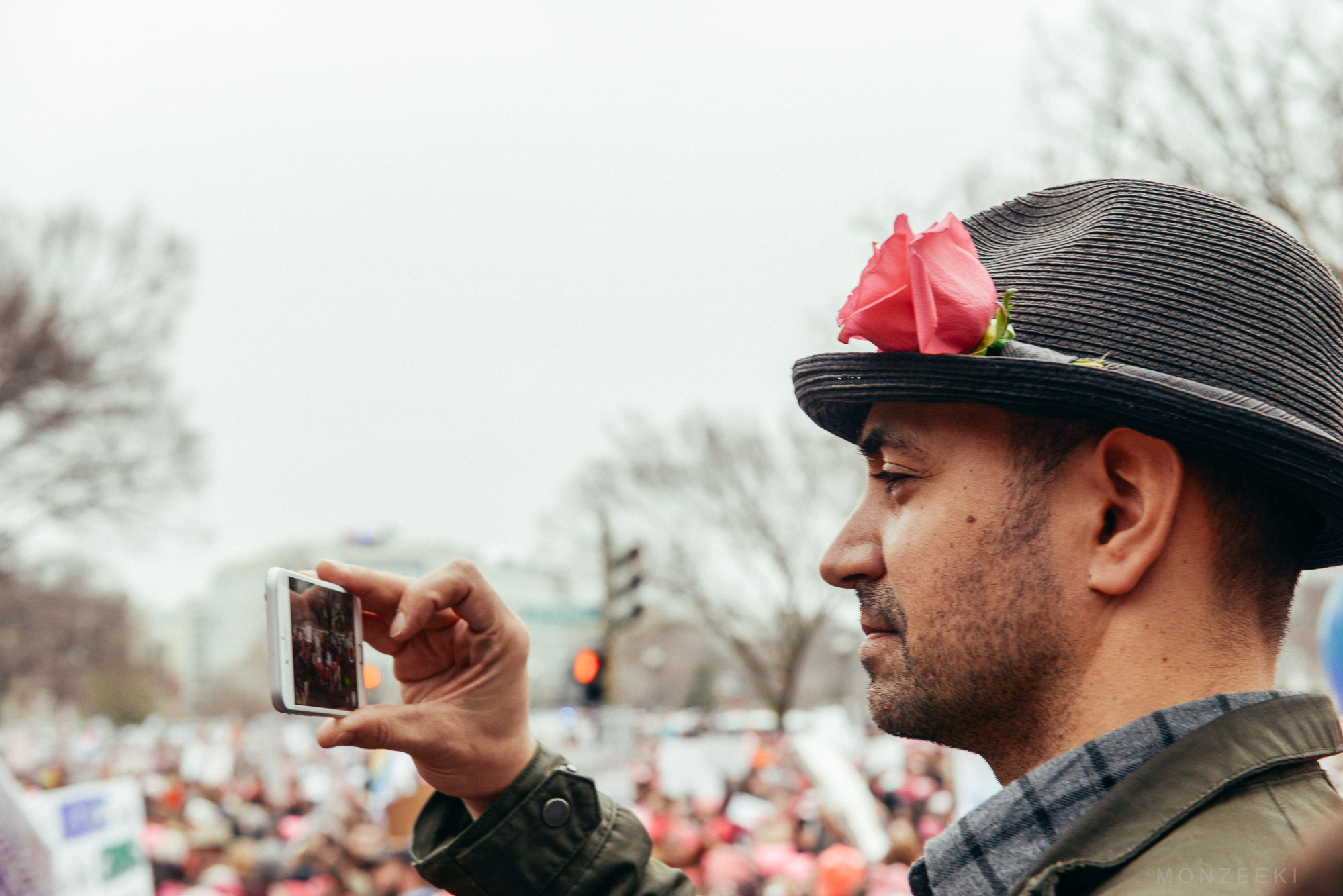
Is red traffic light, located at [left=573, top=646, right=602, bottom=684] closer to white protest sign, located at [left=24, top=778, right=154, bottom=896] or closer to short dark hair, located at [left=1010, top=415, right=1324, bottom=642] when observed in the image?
white protest sign, located at [left=24, top=778, right=154, bottom=896]

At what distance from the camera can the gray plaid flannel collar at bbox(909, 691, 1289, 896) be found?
127cm

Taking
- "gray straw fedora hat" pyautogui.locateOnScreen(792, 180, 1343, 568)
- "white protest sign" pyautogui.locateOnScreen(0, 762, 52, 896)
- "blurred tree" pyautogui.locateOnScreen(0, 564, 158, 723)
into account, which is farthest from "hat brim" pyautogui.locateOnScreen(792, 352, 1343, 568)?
"blurred tree" pyautogui.locateOnScreen(0, 564, 158, 723)

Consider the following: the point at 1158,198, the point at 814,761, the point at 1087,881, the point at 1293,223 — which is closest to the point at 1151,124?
the point at 1293,223

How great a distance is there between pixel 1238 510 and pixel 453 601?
1.16 metres

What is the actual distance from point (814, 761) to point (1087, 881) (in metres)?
11.4

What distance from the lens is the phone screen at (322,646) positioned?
5.68 ft

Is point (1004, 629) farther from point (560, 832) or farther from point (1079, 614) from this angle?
point (560, 832)

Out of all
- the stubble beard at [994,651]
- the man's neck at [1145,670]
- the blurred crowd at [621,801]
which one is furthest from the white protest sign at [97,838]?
the man's neck at [1145,670]

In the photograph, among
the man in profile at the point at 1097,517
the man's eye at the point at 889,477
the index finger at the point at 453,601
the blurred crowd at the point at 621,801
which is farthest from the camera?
the blurred crowd at the point at 621,801

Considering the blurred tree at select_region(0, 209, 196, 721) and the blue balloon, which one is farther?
the blurred tree at select_region(0, 209, 196, 721)

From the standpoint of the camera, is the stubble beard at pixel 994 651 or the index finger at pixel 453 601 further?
the index finger at pixel 453 601

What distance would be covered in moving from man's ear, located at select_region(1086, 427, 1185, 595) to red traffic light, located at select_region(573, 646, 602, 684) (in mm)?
12687

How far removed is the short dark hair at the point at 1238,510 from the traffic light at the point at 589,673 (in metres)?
12.6

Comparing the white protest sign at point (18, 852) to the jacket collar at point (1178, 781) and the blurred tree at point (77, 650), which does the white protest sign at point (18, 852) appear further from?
the blurred tree at point (77, 650)
